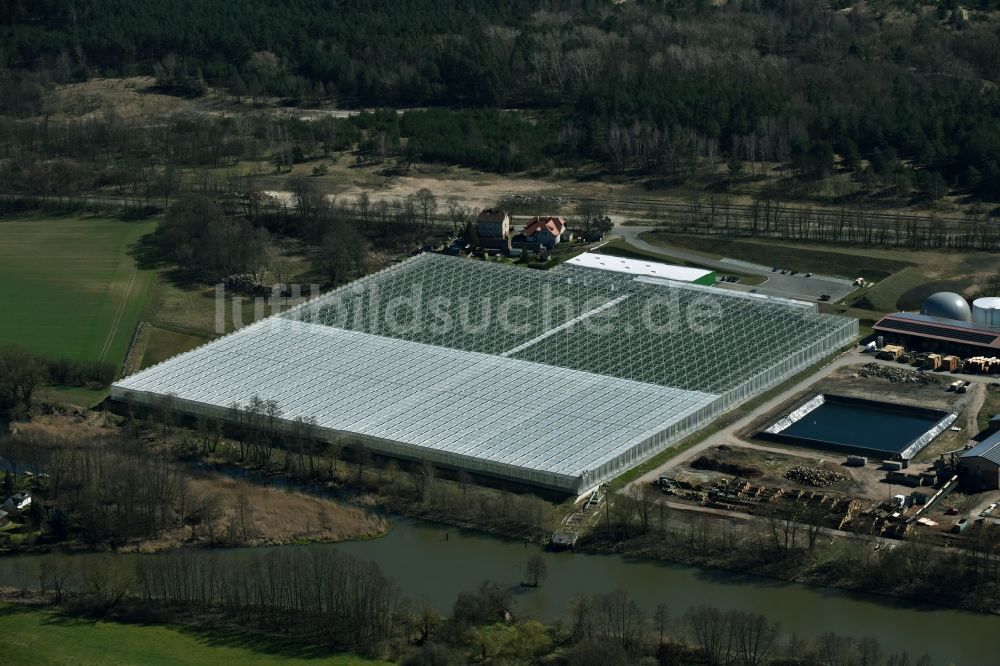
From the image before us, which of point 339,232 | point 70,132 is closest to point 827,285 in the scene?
point 339,232

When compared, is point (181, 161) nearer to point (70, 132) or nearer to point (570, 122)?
point (70, 132)

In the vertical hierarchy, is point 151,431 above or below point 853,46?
below

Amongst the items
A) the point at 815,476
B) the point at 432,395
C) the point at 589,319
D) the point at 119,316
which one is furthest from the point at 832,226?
the point at 119,316

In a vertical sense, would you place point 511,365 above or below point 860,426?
above

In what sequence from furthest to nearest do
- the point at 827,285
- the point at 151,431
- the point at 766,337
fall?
the point at 827,285
the point at 766,337
the point at 151,431

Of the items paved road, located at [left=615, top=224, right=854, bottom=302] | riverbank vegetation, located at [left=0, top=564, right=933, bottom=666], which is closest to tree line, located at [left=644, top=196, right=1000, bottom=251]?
paved road, located at [left=615, top=224, right=854, bottom=302]

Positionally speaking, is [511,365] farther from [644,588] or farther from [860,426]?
[644,588]

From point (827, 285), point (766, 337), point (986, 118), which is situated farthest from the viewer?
point (986, 118)
